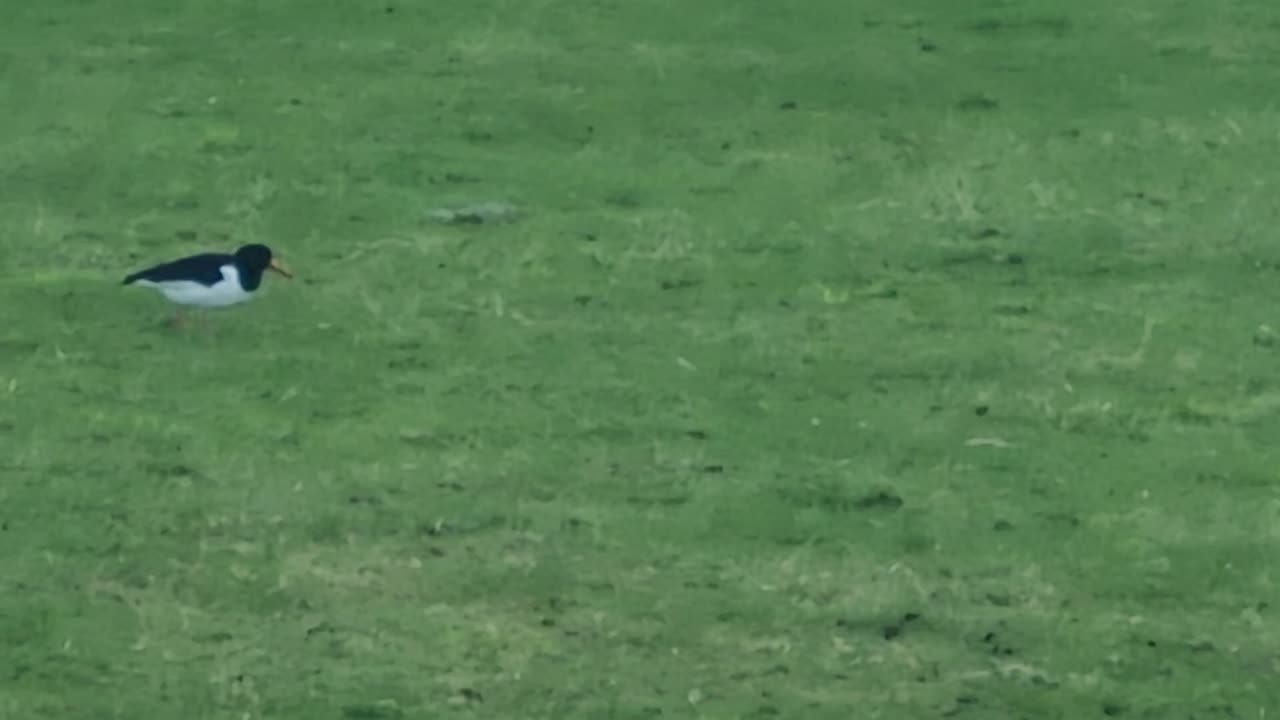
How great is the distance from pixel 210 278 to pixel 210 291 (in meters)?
0.04

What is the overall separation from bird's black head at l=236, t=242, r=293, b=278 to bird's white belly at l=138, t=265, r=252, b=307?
0.10 meters

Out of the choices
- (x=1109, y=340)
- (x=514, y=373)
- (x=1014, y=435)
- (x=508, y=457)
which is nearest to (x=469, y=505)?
(x=508, y=457)

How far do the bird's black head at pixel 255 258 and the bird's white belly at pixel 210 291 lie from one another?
0.32 ft

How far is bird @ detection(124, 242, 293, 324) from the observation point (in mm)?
8336

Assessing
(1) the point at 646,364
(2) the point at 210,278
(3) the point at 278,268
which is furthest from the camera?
(3) the point at 278,268

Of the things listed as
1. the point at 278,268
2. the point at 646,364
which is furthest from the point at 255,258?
the point at 646,364

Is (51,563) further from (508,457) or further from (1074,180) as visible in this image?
(1074,180)

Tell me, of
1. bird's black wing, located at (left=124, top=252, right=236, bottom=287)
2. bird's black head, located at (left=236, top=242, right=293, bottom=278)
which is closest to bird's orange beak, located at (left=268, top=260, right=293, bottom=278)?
bird's black head, located at (left=236, top=242, right=293, bottom=278)

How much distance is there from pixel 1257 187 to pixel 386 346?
3.60 m

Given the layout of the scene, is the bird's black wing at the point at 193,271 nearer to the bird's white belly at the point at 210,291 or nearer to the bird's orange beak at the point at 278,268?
the bird's white belly at the point at 210,291

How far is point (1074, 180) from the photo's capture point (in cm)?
1005

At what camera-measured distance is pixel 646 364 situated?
8102mm

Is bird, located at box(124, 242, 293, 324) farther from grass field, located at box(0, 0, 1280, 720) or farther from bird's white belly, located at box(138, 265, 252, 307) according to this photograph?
grass field, located at box(0, 0, 1280, 720)

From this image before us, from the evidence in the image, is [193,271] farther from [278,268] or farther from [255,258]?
[278,268]
